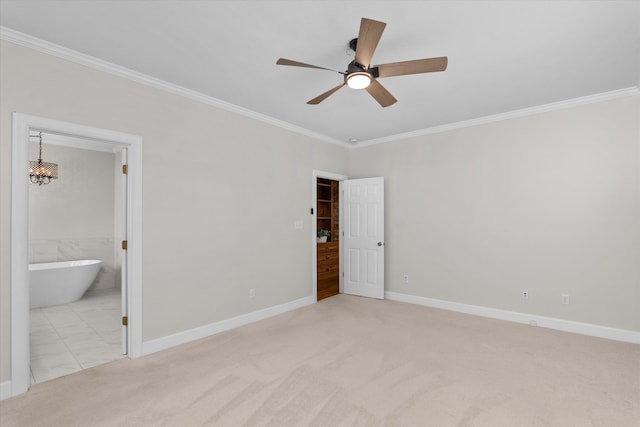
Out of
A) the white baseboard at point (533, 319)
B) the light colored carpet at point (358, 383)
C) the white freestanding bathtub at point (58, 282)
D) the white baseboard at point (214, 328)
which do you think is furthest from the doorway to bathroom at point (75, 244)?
the white baseboard at point (533, 319)

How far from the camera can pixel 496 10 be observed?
2160 millimetres

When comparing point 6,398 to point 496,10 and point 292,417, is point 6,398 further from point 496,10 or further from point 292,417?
point 496,10

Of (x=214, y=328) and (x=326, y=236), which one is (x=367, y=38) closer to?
(x=214, y=328)

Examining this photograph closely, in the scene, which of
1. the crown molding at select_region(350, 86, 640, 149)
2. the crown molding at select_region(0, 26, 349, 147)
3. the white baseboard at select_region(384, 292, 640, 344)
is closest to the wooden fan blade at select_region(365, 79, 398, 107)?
the crown molding at select_region(0, 26, 349, 147)

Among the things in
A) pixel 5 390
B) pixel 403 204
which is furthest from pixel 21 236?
pixel 403 204

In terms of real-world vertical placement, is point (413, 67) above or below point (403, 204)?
above

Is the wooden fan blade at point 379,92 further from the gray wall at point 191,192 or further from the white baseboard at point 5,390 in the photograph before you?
the white baseboard at point 5,390

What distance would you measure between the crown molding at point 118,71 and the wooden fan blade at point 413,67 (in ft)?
7.03

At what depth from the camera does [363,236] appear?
549 centimetres

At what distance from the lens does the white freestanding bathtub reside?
4789mm

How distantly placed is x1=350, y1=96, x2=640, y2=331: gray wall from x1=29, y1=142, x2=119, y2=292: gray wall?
212 inches

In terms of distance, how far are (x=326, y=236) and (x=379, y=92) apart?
136 inches

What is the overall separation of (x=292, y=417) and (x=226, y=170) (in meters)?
2.76

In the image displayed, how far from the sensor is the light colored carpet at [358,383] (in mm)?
2150
